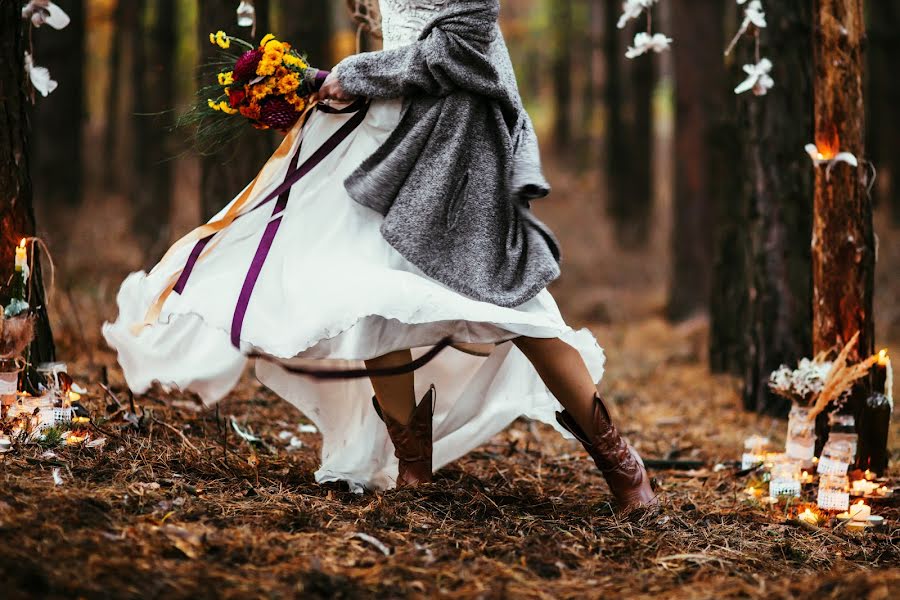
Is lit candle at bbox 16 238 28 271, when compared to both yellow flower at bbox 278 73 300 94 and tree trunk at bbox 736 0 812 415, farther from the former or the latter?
tree trunk at bbox 736 0 812 415

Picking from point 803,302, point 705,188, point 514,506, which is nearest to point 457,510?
point 514,506

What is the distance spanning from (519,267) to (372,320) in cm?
51

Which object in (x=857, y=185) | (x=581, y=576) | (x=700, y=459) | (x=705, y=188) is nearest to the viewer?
(x=581, y=576)

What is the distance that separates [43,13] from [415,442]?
83.2 inches

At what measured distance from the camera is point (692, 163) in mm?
9008

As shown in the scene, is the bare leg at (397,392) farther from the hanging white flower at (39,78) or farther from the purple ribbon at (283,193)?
the hanging white flower at (39,78)

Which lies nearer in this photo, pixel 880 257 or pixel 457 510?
pixel 457 510

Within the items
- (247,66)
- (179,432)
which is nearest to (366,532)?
(179,432)

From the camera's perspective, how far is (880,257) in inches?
404

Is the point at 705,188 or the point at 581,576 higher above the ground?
the point at 705,188

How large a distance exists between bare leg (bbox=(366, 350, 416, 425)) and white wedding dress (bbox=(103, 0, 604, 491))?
95mm

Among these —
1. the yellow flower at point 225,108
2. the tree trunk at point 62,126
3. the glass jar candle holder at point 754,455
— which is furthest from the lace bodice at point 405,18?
the tree trunk at point 62,126

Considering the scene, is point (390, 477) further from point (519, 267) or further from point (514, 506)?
point (519, 267)

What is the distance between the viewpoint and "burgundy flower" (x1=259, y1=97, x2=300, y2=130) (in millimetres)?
3266
